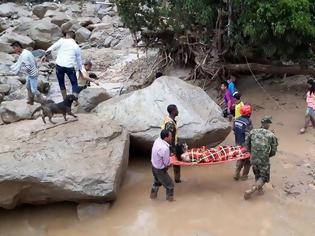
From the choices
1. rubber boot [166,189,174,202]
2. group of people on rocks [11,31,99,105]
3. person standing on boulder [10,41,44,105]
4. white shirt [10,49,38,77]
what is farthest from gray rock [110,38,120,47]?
Answer: rubber boot [166,189,174,202]

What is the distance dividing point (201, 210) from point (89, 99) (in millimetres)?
3783

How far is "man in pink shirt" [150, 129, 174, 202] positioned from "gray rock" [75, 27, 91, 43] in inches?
583

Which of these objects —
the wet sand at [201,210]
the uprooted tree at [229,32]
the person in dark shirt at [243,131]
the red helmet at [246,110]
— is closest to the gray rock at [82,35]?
the uprooted tree at [229,32]

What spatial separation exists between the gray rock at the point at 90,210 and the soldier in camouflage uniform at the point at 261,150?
7.62 ft

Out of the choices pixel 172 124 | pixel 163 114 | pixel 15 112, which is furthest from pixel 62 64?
pixel 172 124

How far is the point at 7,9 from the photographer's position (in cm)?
2945

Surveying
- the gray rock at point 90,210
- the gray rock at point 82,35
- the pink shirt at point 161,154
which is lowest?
the gray rock at point 82,35

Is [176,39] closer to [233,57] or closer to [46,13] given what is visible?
[233,57]

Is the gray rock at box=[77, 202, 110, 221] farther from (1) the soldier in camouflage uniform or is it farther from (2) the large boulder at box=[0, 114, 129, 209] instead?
(1) the soldier in camouflage uniform

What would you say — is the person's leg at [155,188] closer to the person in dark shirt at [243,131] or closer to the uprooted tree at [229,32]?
the person in dark shirt at [243,131]

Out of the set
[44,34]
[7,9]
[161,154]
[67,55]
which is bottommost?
[7,9]

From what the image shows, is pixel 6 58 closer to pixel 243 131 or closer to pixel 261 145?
pixel 243 131

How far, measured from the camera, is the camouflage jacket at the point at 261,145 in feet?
25.5

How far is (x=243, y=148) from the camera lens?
835 cm
